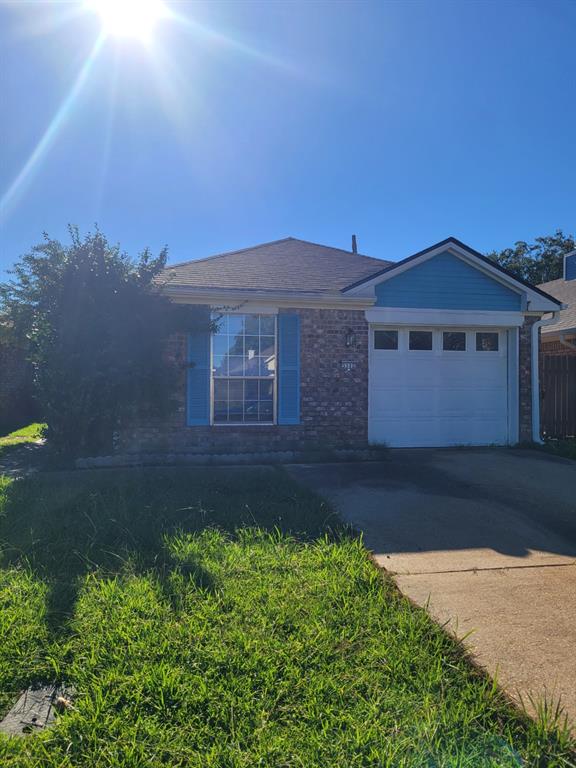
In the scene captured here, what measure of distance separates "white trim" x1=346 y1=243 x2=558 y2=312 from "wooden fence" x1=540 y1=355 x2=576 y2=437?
2.72 metres

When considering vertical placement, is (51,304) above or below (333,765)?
above

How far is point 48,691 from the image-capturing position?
2.57m

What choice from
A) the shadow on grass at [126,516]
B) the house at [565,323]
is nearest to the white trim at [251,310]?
the shadow on grass at [126,516]

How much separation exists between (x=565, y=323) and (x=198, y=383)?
10.4m

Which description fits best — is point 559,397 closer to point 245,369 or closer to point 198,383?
point 245,369

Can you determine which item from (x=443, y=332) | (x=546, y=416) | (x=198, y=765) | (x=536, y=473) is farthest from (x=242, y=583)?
(x=546, y=416)

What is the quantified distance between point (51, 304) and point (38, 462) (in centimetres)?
250

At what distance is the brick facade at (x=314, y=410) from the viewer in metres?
9.01

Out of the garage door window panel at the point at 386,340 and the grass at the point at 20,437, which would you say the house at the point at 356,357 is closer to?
the garage door window panel at the point at 386,340

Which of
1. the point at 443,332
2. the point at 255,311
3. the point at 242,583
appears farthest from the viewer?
the point at 443,332

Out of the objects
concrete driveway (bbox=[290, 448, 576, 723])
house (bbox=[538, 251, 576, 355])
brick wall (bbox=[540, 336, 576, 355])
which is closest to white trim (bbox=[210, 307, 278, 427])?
concrete driveway (bbox=[290, 448, 576, 723])

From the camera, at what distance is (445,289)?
9977 mm

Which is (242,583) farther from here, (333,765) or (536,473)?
(536,473)

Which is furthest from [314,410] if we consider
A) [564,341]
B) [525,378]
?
[564,341]
